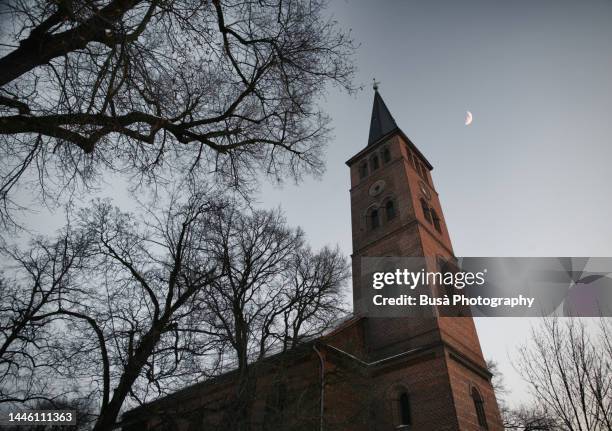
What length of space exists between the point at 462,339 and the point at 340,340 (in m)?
4.87

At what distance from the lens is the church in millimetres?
8211

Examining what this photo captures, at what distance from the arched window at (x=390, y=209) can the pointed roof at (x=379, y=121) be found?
6.96 m

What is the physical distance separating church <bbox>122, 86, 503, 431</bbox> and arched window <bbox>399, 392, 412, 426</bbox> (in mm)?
31

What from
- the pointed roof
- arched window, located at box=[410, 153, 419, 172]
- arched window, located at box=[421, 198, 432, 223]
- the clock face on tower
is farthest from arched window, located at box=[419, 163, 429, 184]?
arched window, located at box=[421, 198, 432, 223]

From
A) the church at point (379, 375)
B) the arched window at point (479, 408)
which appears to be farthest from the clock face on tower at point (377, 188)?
the arched window at point (479, 408)

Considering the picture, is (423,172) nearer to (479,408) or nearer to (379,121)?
(379,121)

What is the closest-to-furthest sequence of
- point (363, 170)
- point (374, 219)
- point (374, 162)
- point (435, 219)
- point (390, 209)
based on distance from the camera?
point (390, 209) < point (374, 219) < point (435, 219) < point (374, 162) < point (363, 170)

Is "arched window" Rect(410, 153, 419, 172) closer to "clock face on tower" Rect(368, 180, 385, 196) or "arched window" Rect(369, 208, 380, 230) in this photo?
"clock face on tower" Rect(368, 180, 385, 196)

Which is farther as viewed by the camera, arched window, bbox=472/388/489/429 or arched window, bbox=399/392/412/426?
arched window, bbox=472/388/489/429

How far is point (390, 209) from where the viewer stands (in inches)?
747

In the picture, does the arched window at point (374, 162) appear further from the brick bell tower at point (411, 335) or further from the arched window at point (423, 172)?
the arched window at point (423, 172)

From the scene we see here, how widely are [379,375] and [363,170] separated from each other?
13623mm

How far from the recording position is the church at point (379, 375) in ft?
26.9

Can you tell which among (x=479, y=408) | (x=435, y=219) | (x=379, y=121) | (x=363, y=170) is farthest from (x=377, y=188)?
(x=479, y=408)
